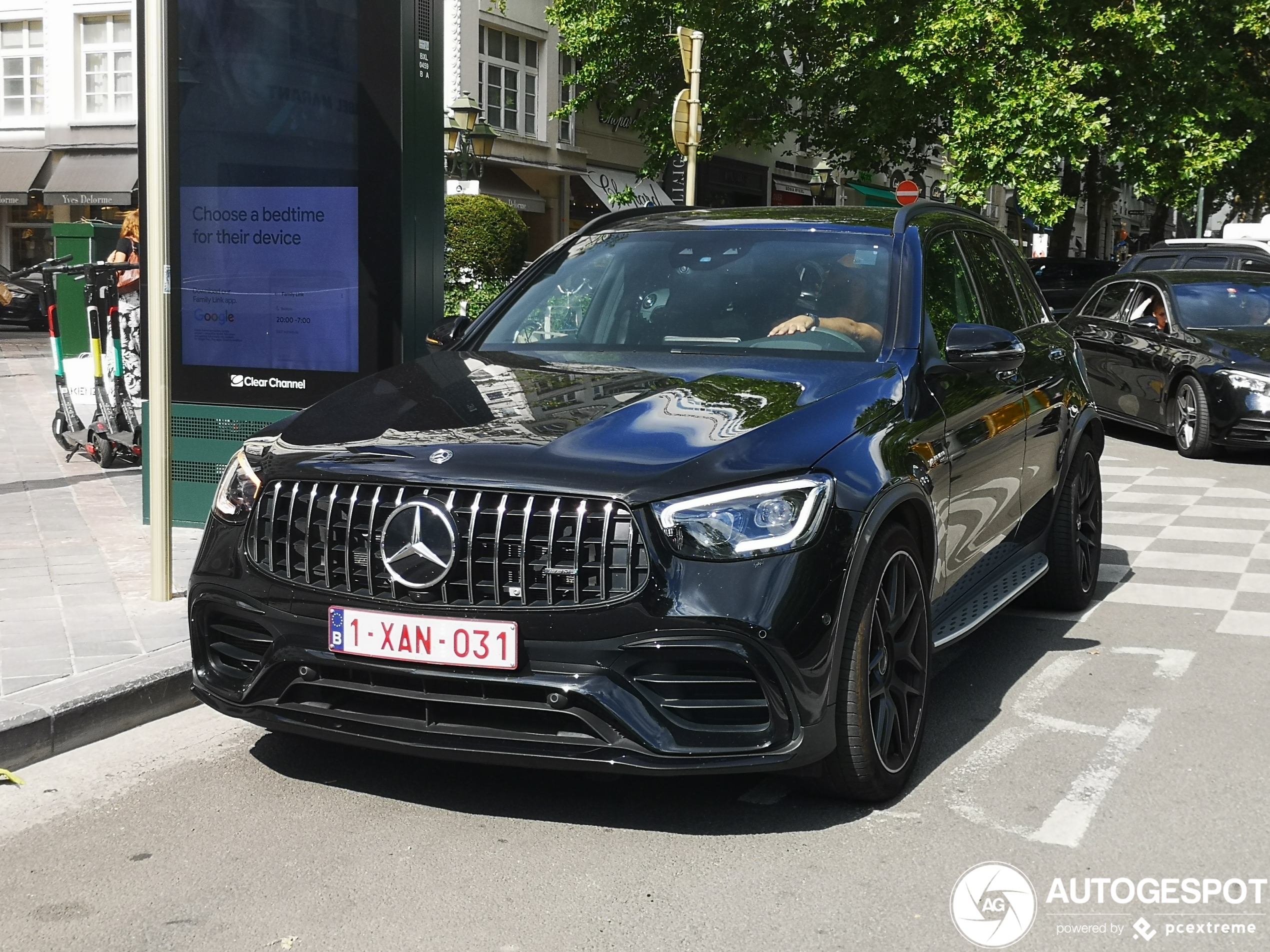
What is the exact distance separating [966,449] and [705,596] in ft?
5.60

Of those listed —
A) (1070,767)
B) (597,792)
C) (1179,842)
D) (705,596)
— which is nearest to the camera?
(705,596)

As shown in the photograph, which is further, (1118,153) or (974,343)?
(1118,153)

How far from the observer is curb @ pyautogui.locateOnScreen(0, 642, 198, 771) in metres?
4.44

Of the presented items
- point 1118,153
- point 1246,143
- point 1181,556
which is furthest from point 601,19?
point 1181,556

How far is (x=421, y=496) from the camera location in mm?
3709

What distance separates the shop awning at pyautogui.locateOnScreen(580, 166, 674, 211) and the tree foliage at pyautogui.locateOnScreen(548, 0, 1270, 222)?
3705 mm

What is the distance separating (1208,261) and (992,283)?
14.6 metres

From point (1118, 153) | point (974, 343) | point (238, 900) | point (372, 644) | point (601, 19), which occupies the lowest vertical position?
point (238, 900)

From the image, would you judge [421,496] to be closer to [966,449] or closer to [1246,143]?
[966,449]

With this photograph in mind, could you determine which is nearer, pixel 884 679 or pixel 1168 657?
pixel 884 679

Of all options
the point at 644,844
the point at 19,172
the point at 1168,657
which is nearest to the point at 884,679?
the point at 644,844

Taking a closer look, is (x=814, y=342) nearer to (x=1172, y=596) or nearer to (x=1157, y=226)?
(x=1172, y=596)

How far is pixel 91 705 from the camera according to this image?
4680 millimetres
